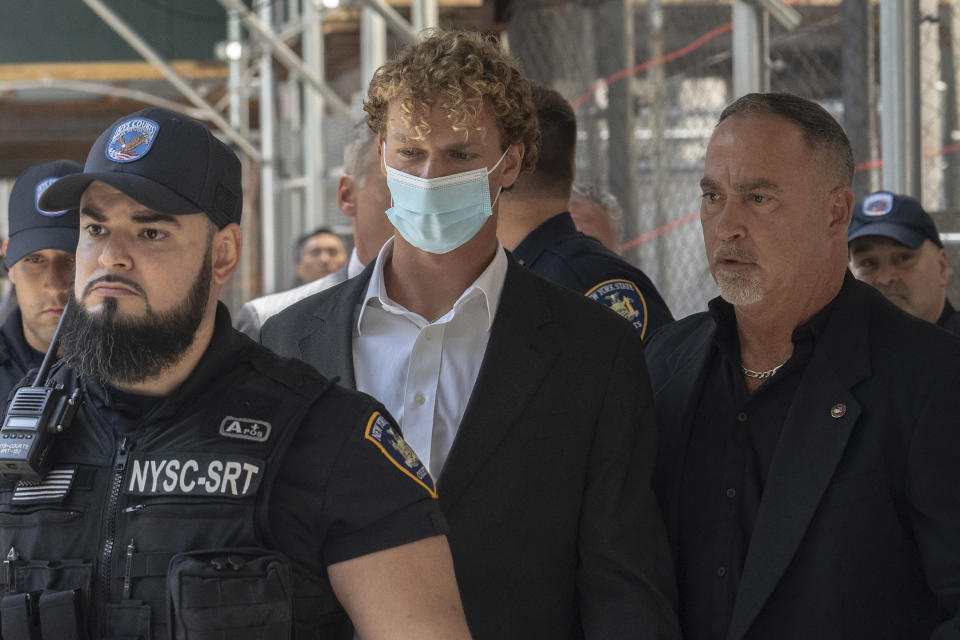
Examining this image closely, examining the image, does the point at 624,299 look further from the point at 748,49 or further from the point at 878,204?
the point at 748,49

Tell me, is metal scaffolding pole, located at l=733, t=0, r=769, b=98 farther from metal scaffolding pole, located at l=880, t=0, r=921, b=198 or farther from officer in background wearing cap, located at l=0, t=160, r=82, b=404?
officer in background wearing cap, located at l=0, t=160, r=82, b=404

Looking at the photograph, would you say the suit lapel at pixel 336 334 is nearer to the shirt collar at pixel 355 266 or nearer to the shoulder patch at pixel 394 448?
the shoulder patch at pixel 394 448

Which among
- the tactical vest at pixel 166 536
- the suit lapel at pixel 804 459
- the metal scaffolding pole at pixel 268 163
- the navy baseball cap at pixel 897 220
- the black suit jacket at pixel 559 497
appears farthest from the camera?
the metal scaffolding pole at pixel 268 163

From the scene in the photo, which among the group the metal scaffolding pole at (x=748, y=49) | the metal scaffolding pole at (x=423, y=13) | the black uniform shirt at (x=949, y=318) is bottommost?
the black uniform shirt at (x=949, y=318)

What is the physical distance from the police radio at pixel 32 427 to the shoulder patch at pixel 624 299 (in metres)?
1.46

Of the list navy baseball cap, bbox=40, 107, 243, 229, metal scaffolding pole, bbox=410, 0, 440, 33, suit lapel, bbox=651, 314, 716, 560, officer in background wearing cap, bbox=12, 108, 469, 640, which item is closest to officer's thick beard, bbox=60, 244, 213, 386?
officer in background wearing cap, bbox=12, 108, 469, 640

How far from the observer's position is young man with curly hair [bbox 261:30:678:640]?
238 cm

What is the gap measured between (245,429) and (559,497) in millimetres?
677

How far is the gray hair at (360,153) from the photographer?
3.97 m

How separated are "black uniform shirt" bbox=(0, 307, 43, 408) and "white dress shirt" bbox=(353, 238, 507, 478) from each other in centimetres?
102

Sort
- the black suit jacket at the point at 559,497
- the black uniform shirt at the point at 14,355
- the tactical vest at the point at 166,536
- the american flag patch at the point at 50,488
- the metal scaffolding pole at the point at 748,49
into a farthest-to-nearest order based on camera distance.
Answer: the metal scaffolding pole at the point at 748,49 → the black uniform shirt at the point at 14,355 → the black suit jacket at the point at 559,497 → the american flag patch at the point at 50,488 → the tactical vest at the point at 166,536

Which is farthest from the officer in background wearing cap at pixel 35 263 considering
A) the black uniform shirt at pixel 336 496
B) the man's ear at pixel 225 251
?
the black uniform shirt at pixel 336 496

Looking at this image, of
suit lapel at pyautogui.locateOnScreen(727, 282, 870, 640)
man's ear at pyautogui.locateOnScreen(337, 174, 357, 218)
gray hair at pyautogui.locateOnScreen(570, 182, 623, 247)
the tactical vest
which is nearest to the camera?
the tactical vest

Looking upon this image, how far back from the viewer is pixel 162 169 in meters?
2.05
